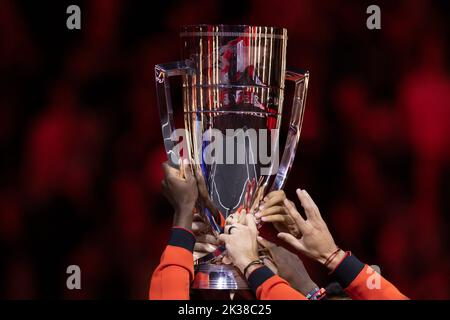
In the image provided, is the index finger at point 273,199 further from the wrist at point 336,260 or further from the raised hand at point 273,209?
the wrist at point 336,260

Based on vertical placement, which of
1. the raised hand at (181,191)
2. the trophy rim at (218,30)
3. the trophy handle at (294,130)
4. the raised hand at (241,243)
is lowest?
the raised hand at (241,243)

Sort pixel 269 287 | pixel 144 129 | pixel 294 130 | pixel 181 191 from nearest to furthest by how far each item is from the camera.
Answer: pixel 269 287 → pixel 181 191 → pixel 294 130 → pixel 144 129

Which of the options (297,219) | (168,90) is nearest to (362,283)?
(297,219)

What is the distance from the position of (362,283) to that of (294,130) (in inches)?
14.7

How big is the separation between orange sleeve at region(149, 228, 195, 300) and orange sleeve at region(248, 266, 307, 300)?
124 mm

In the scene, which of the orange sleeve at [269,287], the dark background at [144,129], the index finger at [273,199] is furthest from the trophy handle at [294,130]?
the dark background at [144,129]

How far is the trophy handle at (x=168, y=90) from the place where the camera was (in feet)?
6.88

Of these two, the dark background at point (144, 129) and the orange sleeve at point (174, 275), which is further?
the dark background at point (144, 129)

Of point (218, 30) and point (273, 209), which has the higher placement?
point (218, 30)

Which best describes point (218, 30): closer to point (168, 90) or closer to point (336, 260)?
point (168, 90)

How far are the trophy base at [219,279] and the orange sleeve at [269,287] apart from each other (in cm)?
12

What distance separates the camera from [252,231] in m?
→ 2.06

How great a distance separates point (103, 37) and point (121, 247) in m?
0.55

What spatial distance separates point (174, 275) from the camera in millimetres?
1960
